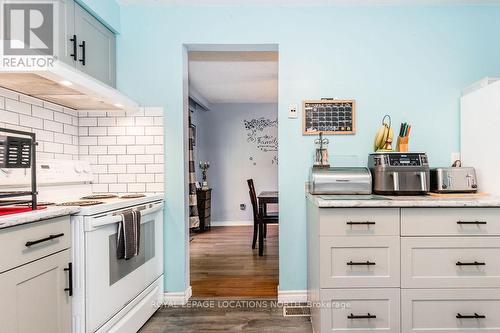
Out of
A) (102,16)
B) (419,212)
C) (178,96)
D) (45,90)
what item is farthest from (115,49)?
(419,212)

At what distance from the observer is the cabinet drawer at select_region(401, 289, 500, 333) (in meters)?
1.66

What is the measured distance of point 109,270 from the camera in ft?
5.32

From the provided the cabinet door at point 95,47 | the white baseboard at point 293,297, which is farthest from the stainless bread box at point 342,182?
the cabinet door at point 95,47

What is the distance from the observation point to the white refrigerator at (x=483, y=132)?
190cm

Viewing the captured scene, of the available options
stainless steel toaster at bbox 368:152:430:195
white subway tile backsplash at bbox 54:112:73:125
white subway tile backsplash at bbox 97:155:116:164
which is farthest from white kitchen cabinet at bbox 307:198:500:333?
white subway tile backsplash at bbox 54:112:73:125

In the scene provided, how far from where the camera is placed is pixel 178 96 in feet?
7.81

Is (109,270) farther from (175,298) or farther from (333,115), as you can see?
(333,115)

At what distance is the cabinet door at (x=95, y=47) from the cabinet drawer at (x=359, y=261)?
73.6 inches

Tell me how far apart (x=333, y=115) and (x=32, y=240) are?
1993 mm

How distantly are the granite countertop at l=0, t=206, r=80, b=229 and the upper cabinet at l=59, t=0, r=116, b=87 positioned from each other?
93 centimetres

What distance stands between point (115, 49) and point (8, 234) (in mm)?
1753

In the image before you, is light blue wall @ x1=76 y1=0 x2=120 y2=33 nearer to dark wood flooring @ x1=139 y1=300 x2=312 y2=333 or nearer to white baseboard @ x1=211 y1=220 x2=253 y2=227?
dark wood flooring @ x1=139 y1=300 x2=312 y2=333

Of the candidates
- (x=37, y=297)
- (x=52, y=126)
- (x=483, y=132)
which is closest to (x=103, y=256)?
(x=37, y=297)

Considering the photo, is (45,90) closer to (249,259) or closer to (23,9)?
(23,9)
